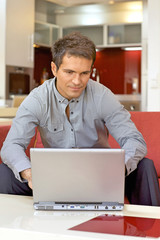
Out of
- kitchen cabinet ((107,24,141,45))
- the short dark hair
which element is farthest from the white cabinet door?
the short dark hair

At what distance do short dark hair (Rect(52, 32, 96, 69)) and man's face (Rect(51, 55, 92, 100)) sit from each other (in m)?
0.02

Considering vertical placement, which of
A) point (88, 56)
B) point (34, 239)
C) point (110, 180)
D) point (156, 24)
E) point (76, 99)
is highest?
point (156, 24)

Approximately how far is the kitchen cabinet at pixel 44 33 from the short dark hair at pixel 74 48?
5.90m

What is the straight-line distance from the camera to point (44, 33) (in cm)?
805

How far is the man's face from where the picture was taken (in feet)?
6.00

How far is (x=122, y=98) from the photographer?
7.91m

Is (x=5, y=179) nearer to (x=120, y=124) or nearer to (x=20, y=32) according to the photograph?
(x=120, y=124)

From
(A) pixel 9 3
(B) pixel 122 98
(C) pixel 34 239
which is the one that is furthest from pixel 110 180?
(B) pixel 122 98

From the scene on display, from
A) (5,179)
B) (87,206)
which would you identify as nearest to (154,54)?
(5,179)

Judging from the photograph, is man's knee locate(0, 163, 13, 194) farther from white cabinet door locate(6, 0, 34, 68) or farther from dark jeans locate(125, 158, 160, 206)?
white cabinet door locate(6, 0, 34, 68)

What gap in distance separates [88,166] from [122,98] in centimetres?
654

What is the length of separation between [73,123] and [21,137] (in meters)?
0.30

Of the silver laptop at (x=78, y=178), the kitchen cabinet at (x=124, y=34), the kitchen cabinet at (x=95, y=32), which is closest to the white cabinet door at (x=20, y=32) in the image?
the kitchen cabinet at (x=95, y=32)

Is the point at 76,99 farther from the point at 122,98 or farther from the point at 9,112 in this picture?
the point at 122,98
